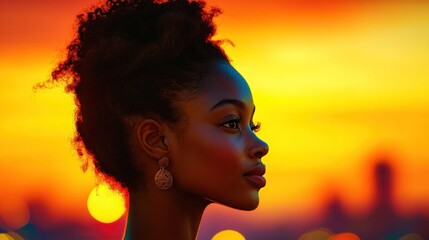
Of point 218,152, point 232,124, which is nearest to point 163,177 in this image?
point 218,152

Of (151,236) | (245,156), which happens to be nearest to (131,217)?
(151,236)

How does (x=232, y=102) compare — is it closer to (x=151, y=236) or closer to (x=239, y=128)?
(x=239, y=128)

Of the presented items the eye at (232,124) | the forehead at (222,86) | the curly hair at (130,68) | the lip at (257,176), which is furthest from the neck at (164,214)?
the forehead at (222,86)

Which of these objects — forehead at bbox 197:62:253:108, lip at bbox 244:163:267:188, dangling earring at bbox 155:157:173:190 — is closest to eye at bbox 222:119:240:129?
forehead at bbox 197:62:253:108

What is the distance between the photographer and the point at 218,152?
881cm

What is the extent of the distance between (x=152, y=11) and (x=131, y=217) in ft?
3.93

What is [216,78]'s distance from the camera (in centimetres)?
895

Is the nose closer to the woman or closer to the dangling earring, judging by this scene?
the woman

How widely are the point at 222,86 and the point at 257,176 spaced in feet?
1.80

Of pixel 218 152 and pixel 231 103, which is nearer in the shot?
pixel 218 152

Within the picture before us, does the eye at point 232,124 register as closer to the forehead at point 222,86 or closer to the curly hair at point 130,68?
the forehead at point 222,86

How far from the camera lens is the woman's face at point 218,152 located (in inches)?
347

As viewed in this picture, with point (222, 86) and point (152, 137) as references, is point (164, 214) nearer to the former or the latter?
point (152, 137)

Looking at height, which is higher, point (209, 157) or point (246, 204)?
point (209, 157)
